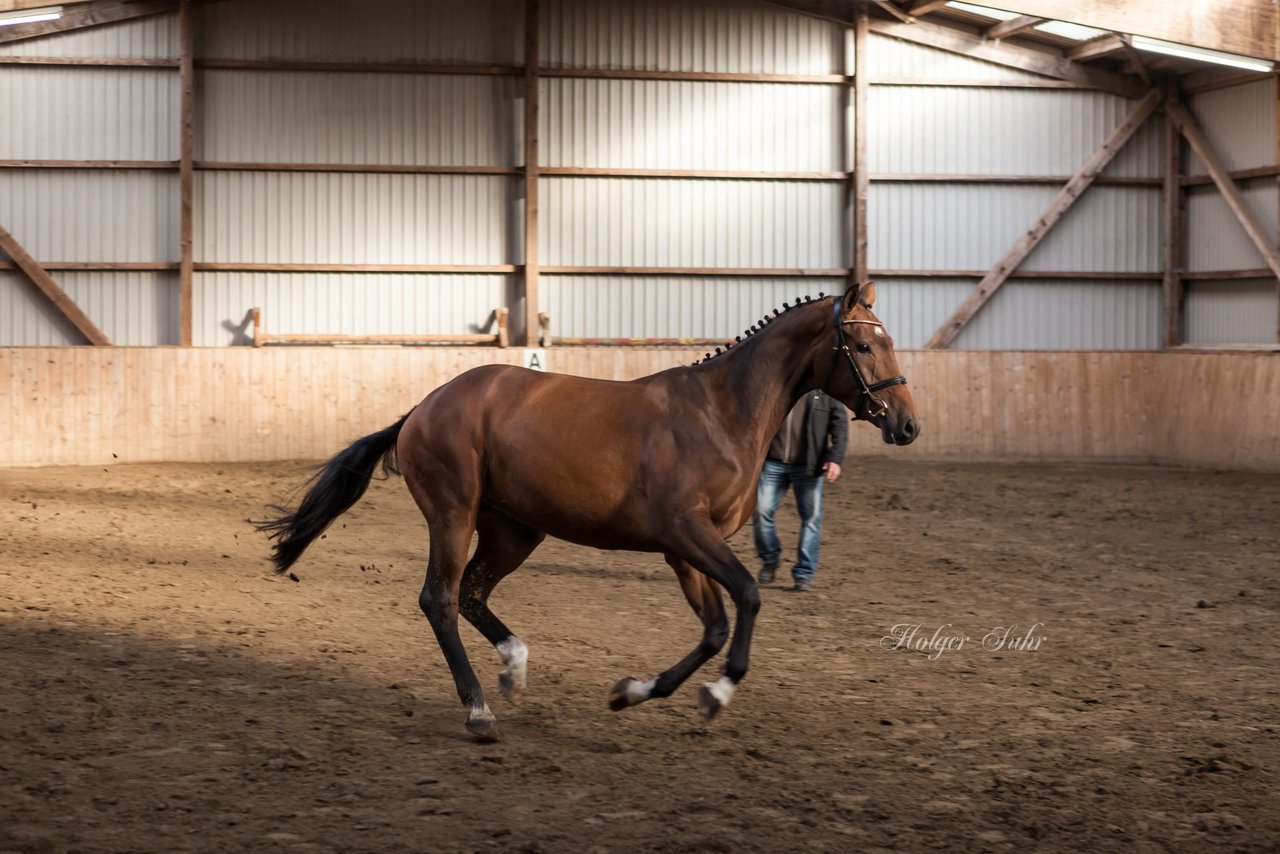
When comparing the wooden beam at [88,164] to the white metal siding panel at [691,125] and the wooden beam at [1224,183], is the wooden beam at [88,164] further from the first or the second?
the wooden beam at [1224,183]

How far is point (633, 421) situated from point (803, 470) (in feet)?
11.7

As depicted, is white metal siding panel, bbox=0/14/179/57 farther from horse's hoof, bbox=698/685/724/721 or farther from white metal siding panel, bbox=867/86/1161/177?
horse's hoof, bbox=698/685/724/721

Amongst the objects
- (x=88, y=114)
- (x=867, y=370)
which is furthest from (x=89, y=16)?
(x=867, y=370)

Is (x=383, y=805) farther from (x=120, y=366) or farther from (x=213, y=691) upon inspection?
(x=120, y=366)

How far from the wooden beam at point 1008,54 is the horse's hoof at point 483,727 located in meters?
16.2

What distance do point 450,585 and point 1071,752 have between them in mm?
2565

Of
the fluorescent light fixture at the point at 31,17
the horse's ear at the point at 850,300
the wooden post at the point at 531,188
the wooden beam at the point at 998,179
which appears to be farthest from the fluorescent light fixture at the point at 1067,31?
the horse's ear at the point at 850,300

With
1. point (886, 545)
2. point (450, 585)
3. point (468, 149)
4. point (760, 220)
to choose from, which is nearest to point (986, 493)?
point (886, 545)

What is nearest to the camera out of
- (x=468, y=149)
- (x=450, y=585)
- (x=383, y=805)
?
(x=383, y=805)

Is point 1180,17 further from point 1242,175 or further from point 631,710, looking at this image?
point 631,710

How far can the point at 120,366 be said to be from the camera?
671 inches

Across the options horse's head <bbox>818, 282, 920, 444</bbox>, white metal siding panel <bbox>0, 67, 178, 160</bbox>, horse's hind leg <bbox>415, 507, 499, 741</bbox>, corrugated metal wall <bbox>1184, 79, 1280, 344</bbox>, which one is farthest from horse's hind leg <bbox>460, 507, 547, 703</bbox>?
corrugated metal wall <bbox>1184, 79, 1280, 344</bbox>

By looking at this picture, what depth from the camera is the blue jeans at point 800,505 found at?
8.88 meters

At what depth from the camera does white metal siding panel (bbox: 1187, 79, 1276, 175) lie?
17.8 m
